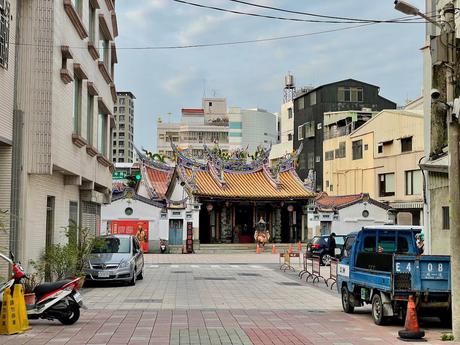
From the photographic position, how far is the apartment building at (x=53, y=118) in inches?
587

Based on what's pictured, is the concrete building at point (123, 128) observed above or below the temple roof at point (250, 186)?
above

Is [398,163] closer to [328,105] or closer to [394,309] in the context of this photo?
[328,105]

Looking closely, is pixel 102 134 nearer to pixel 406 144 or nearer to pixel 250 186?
pixel 250 186

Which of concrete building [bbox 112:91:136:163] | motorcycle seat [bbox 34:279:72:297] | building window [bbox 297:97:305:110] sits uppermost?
concrete building [bbox 112:91:136:163]

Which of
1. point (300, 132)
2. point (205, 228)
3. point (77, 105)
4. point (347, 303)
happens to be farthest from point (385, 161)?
point (347, 303)

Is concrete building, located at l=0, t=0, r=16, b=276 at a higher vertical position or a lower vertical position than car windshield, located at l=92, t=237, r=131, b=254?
higher

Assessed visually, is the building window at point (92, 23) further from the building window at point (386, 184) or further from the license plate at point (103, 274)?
the building window at point (386, 184)

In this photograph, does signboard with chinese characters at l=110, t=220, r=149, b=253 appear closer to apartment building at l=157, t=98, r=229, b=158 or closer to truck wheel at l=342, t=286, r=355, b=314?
truck wheel at l=342, t=286, r=355, b=314

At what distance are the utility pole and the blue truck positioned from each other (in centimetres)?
127

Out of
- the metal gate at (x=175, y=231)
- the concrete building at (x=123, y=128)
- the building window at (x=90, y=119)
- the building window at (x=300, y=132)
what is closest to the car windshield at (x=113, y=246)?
the building window at (x=90, y=119)

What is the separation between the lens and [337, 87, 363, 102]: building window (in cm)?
6450

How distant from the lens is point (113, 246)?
2202 centimetres

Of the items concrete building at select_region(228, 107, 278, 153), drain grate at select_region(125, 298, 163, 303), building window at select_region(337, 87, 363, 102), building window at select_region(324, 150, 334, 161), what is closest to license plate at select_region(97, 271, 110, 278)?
drain grate at select_region(125, 298, 163, 303)

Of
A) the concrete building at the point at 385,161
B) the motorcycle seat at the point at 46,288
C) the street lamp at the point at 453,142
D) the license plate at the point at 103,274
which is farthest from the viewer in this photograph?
the concrete building at the point at 385,161
